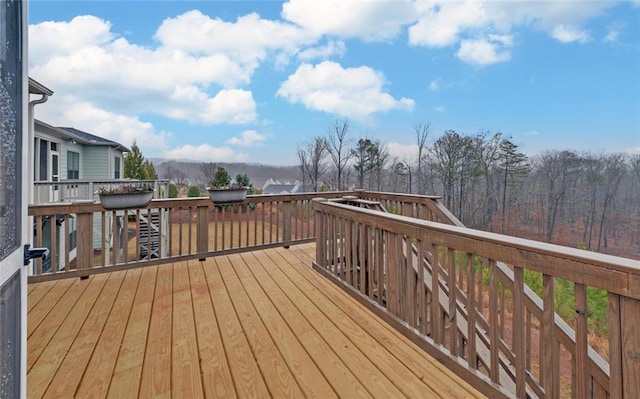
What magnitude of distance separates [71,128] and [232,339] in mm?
15013

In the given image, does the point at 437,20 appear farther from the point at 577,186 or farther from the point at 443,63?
the point at 577,186

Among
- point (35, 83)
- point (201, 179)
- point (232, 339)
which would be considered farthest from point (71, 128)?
point (232, 339)

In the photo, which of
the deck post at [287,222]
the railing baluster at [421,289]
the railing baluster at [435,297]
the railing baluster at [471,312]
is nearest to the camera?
the railing baluster at [471,312]

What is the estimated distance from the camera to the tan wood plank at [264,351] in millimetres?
1653

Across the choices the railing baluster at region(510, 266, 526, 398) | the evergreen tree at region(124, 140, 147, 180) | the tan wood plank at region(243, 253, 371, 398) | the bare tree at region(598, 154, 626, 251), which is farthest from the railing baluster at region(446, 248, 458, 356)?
the evergreen tree at region(124, 140, 147, 180)

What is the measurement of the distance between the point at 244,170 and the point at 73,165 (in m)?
5.79

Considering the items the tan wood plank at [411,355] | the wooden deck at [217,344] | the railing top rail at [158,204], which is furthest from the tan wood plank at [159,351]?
the tan wood plank at [411,355]

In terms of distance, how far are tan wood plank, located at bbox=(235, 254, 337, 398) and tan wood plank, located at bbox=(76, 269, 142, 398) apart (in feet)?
3.14

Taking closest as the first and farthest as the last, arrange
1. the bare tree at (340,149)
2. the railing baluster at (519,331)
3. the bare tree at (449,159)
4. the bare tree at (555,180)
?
the railing baluster at (519,331) → the bare tree at (555,180) → the bare tree at (449,159) → the bare tree at (340,149)

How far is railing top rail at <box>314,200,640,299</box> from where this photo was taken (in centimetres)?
106

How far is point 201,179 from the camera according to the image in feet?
48.0

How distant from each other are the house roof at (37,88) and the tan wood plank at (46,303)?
10.3ft

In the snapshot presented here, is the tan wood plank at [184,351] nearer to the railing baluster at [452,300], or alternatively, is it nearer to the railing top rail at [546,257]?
the railing baluster at [452,300]

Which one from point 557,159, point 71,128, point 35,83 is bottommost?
point 557,159
